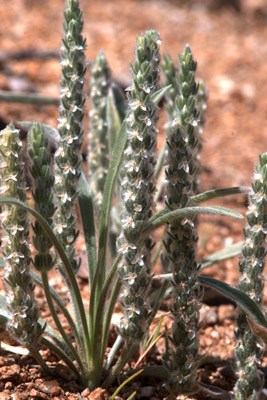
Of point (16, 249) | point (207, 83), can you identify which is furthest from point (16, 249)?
point (207, 83)

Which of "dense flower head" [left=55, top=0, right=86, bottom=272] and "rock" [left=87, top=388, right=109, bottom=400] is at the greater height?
"dense flower head" [left=55, top=0, right=86, bottom=272]

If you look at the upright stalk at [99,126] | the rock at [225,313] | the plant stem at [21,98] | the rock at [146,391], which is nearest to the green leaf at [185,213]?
the rock at [146,391]

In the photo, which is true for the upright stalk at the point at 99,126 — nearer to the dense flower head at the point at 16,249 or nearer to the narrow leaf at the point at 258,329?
the dense flower head at the point at 16,249

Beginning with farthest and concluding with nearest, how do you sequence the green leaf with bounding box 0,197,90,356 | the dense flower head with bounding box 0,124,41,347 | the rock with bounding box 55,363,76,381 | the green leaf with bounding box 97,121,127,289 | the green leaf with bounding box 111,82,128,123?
the green leaf with bounding box 111,82,128,123
the rock with bounding box 55,363,76,381
the green leaf with bounding box 97,121,127,289
the dense flower head with bounding box 0,124,41,347
the green leaf with bounding box 0,197,90,356

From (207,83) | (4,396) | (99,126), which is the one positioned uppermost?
(207,83)

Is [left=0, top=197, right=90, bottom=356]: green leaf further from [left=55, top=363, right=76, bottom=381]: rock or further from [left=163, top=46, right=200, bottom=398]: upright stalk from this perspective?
[left=163, top=46, right=200, bottom=398]: upright stalk

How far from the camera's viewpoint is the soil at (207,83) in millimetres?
2346

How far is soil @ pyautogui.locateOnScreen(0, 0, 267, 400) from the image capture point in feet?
7.70

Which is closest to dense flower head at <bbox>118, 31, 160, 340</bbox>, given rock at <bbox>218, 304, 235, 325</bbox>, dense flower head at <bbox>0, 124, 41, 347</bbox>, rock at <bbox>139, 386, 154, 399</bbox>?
dense flower head at <bbox>0, 124, 41, 347</bbox>

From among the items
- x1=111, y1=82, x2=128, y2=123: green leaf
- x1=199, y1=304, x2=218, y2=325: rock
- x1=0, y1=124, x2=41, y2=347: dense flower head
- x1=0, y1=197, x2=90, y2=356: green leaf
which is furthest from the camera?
x1=111, y1=82, x2=128, y2=123: green leaf

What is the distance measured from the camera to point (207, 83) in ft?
18.9

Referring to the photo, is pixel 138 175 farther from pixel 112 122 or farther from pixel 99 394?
pixel 112 122

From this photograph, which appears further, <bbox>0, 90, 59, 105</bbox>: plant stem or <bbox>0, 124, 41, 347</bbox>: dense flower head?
<bbox>0, 90, 59, 105</bbox>: plant stem

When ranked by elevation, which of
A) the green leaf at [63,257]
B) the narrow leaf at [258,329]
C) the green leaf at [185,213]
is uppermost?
the green leaf at [185,213]
